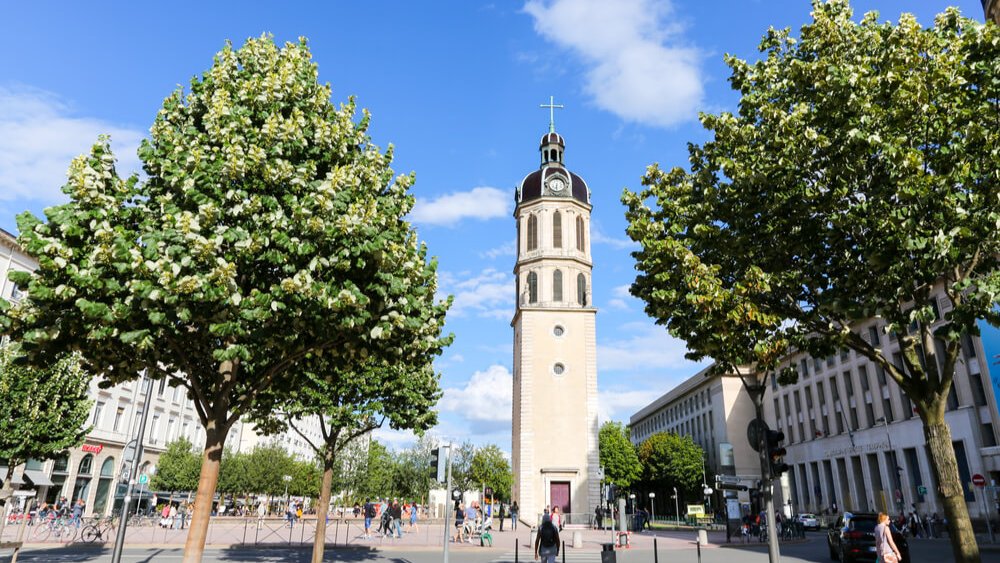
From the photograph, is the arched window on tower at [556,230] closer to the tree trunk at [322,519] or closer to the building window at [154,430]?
the tree trunk at [322,519]

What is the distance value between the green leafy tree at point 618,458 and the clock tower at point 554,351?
28.7m

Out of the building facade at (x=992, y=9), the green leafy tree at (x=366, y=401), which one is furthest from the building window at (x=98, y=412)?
the building facade at (x=992, y=9)

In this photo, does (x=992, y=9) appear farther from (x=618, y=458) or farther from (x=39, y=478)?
(x=618, y=458)

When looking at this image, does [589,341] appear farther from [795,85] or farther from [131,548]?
[795,85]

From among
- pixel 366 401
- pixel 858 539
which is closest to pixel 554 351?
pixel 366 401

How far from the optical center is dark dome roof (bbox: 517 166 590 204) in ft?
174

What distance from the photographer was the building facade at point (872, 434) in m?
40.5

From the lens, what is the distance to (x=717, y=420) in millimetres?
79625

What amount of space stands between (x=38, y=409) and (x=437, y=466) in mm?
17607

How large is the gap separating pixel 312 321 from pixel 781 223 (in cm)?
927

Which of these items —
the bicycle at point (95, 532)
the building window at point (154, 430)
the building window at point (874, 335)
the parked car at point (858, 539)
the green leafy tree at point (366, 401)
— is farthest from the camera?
the building window at point (154, 430)

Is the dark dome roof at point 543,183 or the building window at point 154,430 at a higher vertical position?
the dark dome roof at point 543,183

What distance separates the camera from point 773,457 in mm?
12141

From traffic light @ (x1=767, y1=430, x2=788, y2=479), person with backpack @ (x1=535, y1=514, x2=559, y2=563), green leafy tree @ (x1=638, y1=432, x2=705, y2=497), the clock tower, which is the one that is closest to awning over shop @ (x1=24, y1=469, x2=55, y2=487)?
the clock tower
